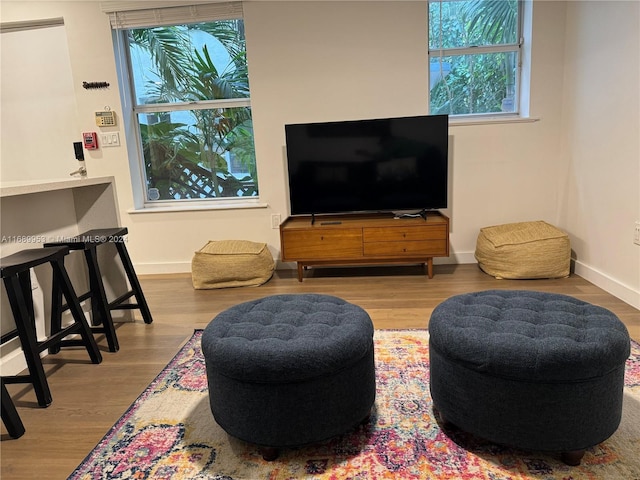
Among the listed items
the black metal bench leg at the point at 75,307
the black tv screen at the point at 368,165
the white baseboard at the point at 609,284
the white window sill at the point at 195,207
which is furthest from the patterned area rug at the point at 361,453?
the white window sill at the point at 195,207

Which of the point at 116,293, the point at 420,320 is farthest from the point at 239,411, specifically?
the point at 116,293

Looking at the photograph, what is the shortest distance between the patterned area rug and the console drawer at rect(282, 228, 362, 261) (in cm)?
168

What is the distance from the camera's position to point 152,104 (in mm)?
4027

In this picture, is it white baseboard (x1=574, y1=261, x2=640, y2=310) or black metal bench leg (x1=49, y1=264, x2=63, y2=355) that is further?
white baseboard (x1=574, y1=261, x2=640, y2=310)

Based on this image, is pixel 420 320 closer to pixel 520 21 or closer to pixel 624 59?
pixel 624 59

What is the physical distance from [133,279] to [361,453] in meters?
1.89

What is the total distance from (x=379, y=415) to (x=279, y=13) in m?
3.18

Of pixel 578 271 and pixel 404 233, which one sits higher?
pixel 404 233

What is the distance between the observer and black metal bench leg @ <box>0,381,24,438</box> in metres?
1.71

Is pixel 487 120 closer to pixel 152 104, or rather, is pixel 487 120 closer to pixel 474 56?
pixel 474 56

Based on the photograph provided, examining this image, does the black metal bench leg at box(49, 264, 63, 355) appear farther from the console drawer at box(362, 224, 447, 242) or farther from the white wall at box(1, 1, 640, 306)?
the console drawer at box(362, 224, 447, 242)

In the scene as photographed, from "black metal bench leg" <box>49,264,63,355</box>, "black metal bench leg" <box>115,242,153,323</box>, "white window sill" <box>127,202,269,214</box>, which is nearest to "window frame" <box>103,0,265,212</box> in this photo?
"white window sill" <box>127,202,269,214</box>

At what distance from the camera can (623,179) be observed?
110 inches

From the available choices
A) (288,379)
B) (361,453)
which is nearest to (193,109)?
(288,379)
